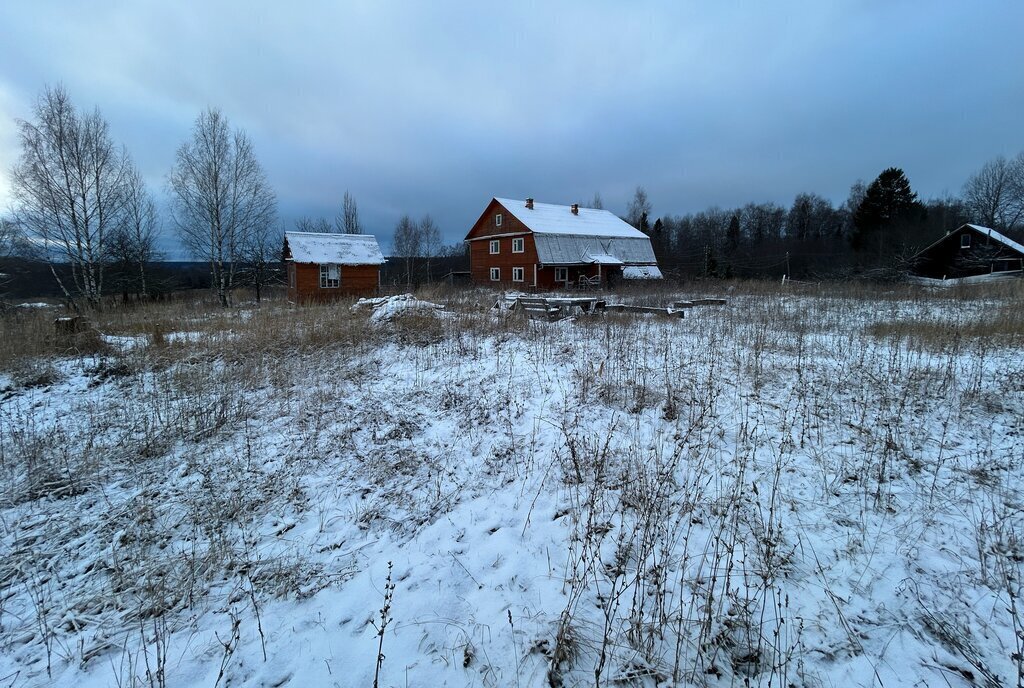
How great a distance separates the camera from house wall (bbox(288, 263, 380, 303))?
26266mm

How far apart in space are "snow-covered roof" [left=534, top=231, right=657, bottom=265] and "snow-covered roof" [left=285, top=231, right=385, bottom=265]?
11189 mm

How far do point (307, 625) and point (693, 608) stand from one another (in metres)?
2.44

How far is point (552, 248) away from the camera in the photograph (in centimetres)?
3008

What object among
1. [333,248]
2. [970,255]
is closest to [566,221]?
[333,248]

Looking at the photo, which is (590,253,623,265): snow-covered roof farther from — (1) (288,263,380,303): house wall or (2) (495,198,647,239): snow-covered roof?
(1) (288,263,380,303): house wall

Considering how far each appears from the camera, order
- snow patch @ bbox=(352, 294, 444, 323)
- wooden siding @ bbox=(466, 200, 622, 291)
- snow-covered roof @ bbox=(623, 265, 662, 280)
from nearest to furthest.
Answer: snow patch @ bbox=(352, 294, 444, 323) → wooden siding @ bbox=(466, 200, 622, 291) → snow-covered roof @ bbox=(623, 265, 662, 280)

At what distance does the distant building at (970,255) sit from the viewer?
2883 centimetres

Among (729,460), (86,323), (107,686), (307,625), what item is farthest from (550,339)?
(86,323)

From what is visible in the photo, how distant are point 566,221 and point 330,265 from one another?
57.2 ft

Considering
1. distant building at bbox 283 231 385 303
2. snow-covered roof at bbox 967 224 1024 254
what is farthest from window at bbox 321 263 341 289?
snow-covered roof at bbox 967 224 1024 254

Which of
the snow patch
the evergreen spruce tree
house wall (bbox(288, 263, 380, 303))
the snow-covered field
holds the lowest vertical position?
the snow-covered field

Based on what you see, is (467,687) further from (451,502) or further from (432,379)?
(432,379)

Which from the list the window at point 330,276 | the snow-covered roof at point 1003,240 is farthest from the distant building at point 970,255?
the window at point 330,276

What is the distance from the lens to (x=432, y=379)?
7273mm
